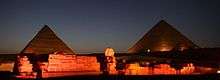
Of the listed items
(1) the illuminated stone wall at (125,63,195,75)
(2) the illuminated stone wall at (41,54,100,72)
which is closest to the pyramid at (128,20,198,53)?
(1) the illuminated stone wall at (125,63,195,75)

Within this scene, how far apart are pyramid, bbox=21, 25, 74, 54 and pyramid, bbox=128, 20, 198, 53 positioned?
34.3 ft

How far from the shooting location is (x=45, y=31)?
41438 mm

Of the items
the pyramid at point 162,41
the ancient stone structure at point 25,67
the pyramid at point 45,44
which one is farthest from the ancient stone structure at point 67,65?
the pyramid at point 162,41

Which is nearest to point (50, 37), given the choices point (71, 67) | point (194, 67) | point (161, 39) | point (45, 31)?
point (45, 31)

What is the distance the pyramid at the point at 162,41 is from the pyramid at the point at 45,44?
10.4 meters

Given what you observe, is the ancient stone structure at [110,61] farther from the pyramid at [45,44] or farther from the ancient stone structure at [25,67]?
the pyramid at [45,44]

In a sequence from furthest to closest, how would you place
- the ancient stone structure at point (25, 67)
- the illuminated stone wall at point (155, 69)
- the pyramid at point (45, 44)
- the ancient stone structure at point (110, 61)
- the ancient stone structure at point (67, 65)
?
the pyramid at point (45, 44)
the illuminated stone wall at point (155, 69)
the ancient stone structure at point (110, 61)
the ancient stone structure at point (67, 65)
the ancient stone structure at point (25, 67)

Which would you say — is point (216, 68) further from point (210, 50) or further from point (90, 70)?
point (210, 50)

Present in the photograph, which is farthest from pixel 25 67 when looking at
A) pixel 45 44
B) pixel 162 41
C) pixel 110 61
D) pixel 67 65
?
pixel 162 41

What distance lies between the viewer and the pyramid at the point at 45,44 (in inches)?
1593


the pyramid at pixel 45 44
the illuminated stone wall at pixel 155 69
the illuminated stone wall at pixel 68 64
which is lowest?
the illuminated stone wall at pixel 155 69

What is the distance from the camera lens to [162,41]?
47.5 meters

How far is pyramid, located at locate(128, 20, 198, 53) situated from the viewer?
4705 cm

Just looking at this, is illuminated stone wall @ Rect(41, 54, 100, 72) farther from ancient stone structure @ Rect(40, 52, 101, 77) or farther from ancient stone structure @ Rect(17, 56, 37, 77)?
ancient stone structure @ Rect(17, 56, 37, 77)
